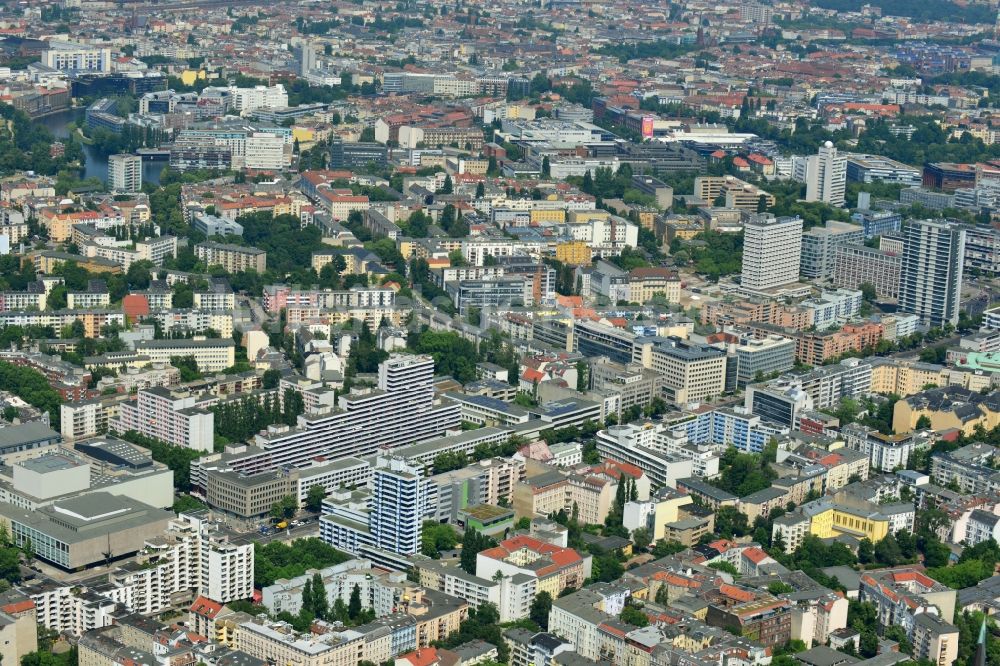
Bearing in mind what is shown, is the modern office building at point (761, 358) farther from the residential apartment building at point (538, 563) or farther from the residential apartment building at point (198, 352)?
the residential apartment building at point (538, 563)

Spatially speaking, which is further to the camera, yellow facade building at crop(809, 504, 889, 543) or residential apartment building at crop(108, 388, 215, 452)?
residential apartment building at crop(108, 388, 215, 452)

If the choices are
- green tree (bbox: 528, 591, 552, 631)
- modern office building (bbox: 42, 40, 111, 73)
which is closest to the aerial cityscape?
green tree (bbox: 528, 591, 552, 631)

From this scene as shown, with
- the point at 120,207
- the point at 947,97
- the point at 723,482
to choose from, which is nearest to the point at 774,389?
the point at 723,482

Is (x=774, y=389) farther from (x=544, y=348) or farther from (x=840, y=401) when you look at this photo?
(x=544, y=348)

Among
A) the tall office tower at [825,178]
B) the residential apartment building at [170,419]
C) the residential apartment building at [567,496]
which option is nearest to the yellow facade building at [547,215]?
the tall office tower at [825,178]

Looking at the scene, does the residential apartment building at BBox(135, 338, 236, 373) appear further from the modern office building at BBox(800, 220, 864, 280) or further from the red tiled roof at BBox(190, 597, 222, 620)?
the modern office building at BBox(800, 220, 864, 280)

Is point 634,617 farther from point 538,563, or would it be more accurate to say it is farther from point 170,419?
point 170,419

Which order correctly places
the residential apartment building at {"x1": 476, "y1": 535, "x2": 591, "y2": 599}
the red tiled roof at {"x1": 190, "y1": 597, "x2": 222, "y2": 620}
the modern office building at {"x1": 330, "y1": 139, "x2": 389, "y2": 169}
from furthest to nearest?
the modern office building at {"x1": 330, "y1": 139, "x2": 389, "y2": 169} < the residential apartment building at {"x1": 476, "y1": 535, "x2": 591, "y2": 599} < the red tiled roof at {"x1": 190, "y1": 597, "x2": 222, "y2": 620}
